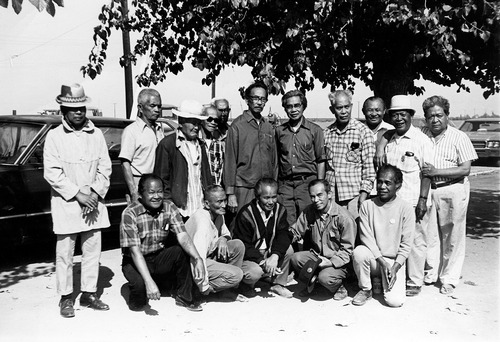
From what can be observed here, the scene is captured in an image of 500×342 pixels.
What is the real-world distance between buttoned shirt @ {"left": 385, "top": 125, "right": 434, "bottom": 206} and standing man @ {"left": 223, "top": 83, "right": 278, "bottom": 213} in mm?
1227

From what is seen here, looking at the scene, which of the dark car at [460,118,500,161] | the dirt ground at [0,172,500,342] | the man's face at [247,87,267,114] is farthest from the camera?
the dark car at [460,118,500,161]

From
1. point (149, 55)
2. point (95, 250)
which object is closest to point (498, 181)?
point (149, 55)

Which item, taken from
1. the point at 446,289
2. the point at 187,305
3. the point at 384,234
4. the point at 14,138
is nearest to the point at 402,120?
the point at 384,234

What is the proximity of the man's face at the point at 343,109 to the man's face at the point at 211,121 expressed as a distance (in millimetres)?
1366

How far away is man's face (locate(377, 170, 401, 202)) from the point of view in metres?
4.92

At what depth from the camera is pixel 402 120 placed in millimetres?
→ 5188

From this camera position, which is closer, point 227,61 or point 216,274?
point 216,274

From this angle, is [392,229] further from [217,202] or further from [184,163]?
[184,163]

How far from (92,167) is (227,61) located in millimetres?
2628

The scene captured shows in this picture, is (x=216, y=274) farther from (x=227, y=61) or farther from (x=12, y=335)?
(x=227, y=61)

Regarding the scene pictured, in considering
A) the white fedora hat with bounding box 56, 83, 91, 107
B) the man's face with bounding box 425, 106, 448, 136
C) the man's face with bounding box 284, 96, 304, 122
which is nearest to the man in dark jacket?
the man's face with bounding box 284, 96, 304, 122

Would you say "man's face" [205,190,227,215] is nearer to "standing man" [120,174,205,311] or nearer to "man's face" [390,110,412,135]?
"standing man" [120,174,205,311]

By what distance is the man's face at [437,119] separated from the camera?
5246 millimetres

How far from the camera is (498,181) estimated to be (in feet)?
48.6
